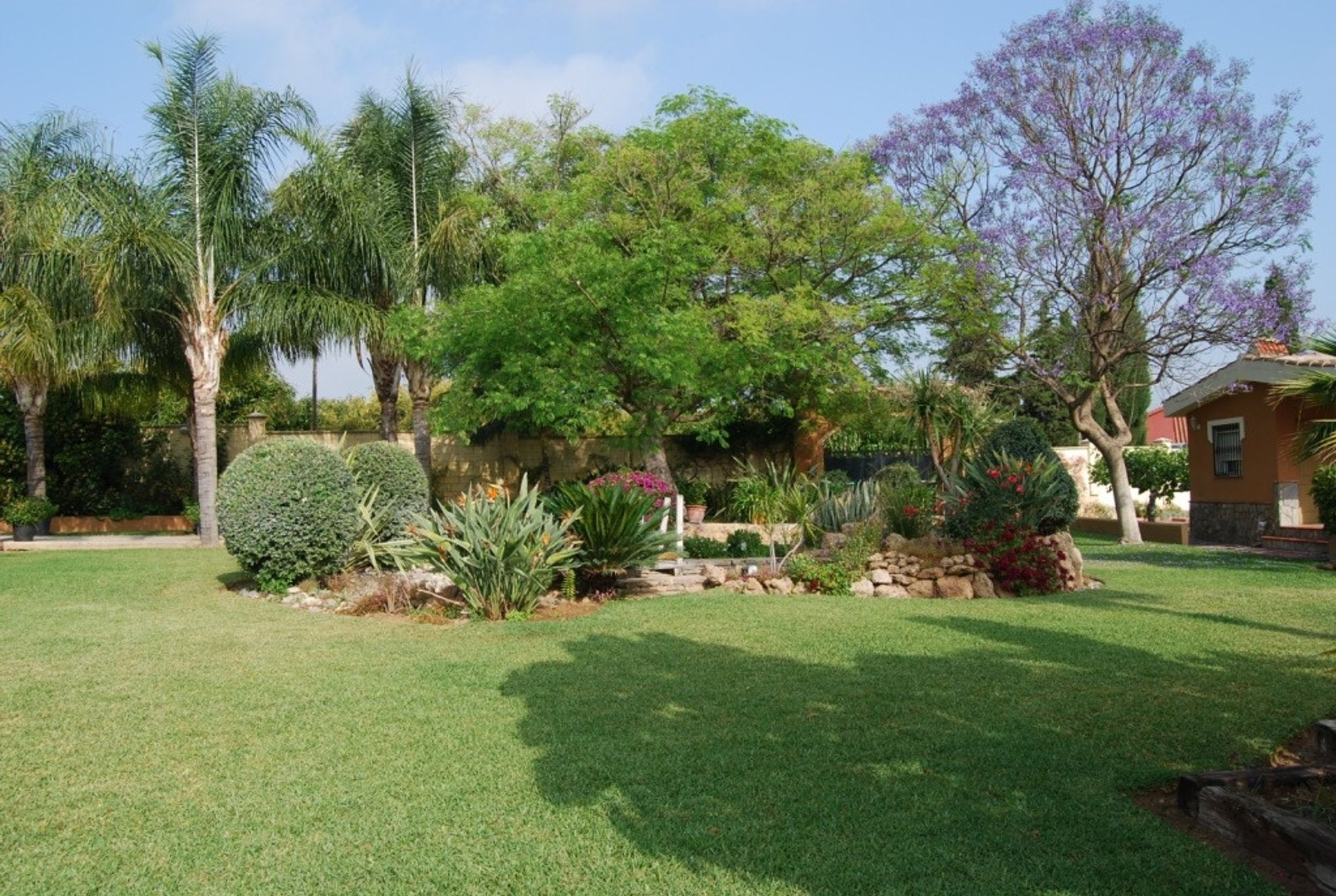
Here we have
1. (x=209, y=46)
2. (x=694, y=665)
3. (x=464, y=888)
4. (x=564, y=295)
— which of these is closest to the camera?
(x=464, y=888)

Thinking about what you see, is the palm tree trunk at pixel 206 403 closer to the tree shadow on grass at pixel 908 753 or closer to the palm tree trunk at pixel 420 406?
the palm tree trunk at pixel 420 406

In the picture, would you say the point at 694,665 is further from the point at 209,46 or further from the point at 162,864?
the point at 209,46

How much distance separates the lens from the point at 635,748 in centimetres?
504

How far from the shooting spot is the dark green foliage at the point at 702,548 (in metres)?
13.8

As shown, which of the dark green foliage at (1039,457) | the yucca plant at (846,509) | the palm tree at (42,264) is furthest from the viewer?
the palm tree at (42,264)

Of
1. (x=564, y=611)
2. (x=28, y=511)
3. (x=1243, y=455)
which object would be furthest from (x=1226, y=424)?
(x=28, y=511)

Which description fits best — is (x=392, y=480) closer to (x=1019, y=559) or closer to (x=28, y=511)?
(x=1019, y=559)

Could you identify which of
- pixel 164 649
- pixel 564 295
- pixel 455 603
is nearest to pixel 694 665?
pixel 455 603

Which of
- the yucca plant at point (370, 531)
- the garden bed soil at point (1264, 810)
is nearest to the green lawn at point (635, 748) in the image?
the garden bed soil at point (1264, 810)

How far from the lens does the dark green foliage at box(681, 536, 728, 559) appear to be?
45.3 feet

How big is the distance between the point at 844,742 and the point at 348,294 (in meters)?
16.3

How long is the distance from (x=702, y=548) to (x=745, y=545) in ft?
2.24

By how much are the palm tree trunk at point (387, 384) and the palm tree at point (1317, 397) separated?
16.2 metres

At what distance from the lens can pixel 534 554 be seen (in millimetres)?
9367
